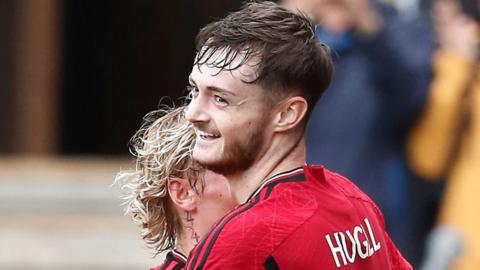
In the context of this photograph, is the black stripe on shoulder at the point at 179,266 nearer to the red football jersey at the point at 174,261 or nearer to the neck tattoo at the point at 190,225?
the red football jersey at the point at 174,261

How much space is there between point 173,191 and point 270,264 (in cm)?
55

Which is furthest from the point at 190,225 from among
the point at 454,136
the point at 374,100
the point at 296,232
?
the point at 454,136

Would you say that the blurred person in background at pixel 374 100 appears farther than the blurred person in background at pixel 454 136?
No

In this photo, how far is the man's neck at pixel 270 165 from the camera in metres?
3.01

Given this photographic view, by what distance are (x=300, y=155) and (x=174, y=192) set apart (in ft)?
1.30

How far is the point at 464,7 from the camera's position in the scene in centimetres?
680

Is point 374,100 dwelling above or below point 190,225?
below

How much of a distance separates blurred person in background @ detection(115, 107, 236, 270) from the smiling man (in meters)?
0.24

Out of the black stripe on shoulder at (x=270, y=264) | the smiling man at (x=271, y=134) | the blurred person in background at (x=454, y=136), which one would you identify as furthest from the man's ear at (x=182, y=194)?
the blurred person in background at (x=454, y=136)

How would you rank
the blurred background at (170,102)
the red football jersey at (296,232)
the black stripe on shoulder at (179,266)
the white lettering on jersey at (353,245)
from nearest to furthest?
1. the red football jersey at (296,232)
2. the white lettering on jersey at (353,245)
3. the black stripe on shoulder at (179,266)
4. the blurred background at (170,102)

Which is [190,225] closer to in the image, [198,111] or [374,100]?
[198,111]

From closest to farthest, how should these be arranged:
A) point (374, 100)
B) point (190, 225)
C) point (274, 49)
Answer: point (274, 49) → point (190, 225) → point (374, 100)

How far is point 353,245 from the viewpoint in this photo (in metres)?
3.00

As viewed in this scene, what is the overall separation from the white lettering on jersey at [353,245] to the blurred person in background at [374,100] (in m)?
3.29
